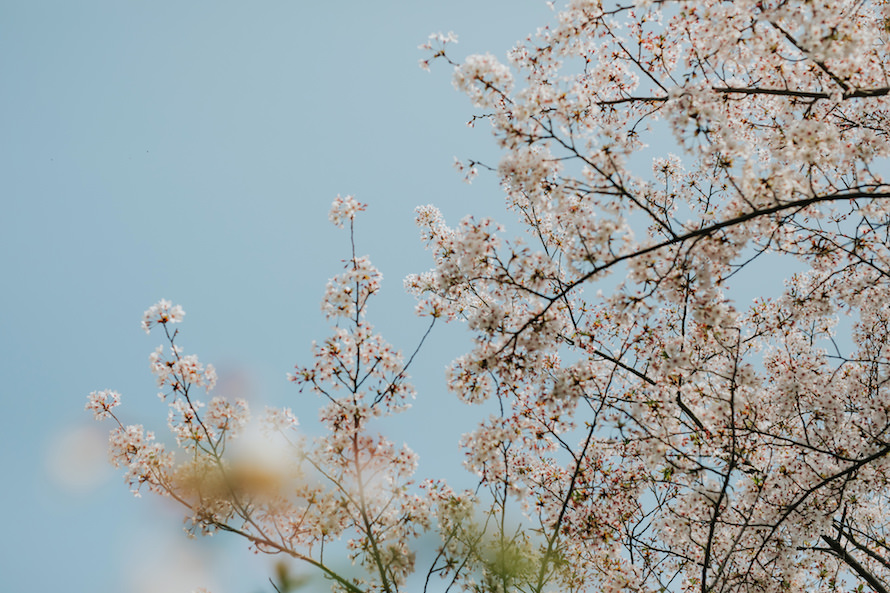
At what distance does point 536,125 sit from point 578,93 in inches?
30.1

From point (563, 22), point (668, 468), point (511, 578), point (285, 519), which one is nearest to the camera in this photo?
point (511, 578)

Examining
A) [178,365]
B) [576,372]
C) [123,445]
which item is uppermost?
[576,372]

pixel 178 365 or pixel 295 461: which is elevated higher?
pixel 178 365

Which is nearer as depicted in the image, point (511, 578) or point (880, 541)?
point (511, 578)

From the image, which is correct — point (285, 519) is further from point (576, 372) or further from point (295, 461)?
point (576, 372)

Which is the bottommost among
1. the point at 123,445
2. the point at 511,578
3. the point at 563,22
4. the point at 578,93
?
the point at 511,578

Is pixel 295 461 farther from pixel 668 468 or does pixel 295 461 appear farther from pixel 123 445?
pixel 668 468

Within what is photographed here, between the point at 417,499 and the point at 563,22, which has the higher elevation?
the point at 563,22

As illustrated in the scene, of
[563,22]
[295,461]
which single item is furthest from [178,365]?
[563,22]

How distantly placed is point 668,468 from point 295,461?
3.67 metres

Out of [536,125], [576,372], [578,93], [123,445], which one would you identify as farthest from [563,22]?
[123,445]

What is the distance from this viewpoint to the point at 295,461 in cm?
475

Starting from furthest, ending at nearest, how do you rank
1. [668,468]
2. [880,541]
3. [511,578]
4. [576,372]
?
[880,541] < [668,468] < [576,372] < [511,578]

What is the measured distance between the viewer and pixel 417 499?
16.2 feet
